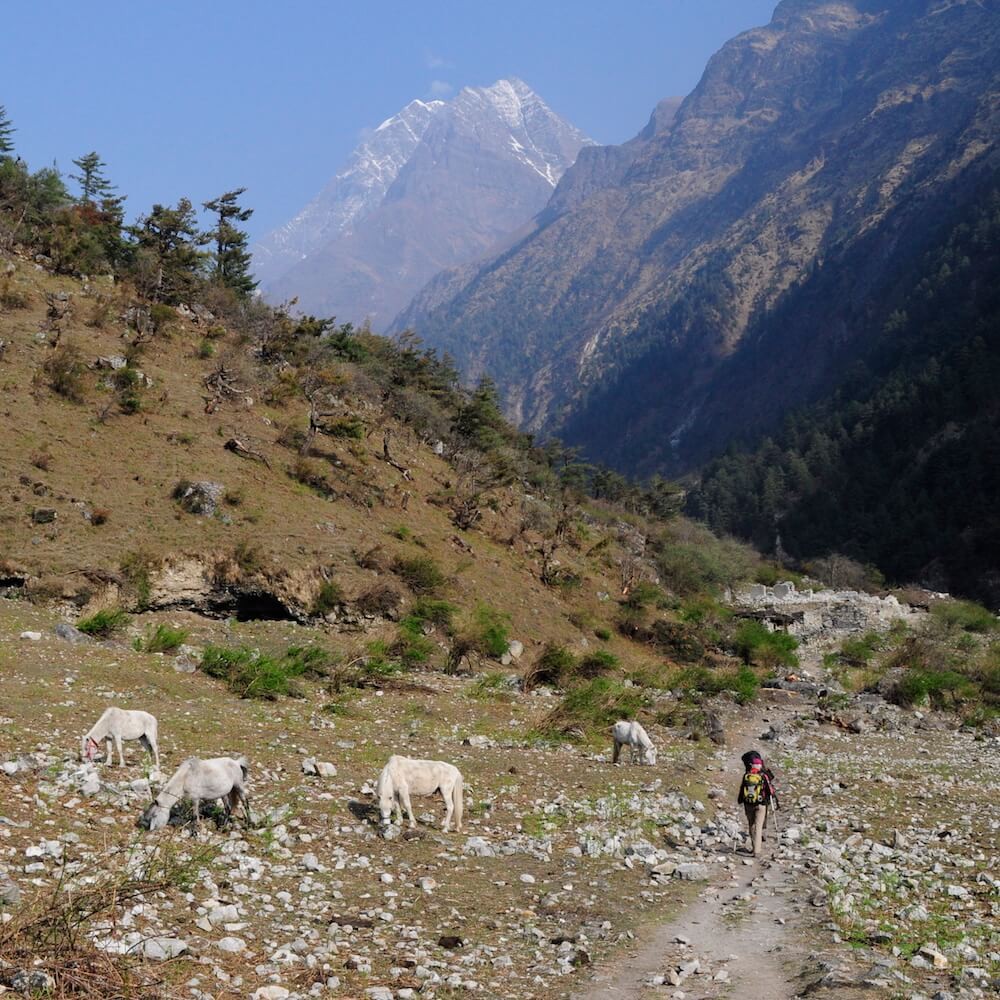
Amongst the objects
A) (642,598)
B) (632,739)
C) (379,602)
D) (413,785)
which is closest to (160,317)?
(379,602)

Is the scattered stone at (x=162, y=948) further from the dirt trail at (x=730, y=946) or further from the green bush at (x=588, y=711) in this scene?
the green bush at (x=588, y=711)

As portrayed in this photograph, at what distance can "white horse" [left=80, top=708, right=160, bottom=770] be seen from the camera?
9.45m

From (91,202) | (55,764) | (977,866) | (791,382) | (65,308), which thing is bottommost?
(977,866)

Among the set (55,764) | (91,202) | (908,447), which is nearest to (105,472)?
(55,764)

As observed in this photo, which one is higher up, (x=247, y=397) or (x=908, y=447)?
(x=908, y=447)

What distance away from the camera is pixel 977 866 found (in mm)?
10102

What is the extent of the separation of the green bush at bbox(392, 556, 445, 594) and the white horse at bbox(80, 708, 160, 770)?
2023 centimetres

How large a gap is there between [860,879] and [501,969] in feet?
16.6

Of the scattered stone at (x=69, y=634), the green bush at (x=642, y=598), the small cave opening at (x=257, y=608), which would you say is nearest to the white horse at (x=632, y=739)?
the scattered stone at (x=69, y=634)

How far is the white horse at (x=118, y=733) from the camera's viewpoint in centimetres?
945

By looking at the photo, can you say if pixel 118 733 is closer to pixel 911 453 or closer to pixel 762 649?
pixel 762 649

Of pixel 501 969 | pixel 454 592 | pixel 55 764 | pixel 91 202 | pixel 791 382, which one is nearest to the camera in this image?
pixel 501 969

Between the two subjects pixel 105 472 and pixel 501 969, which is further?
pixel 105 472

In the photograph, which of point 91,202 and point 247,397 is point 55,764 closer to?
point 247,397
